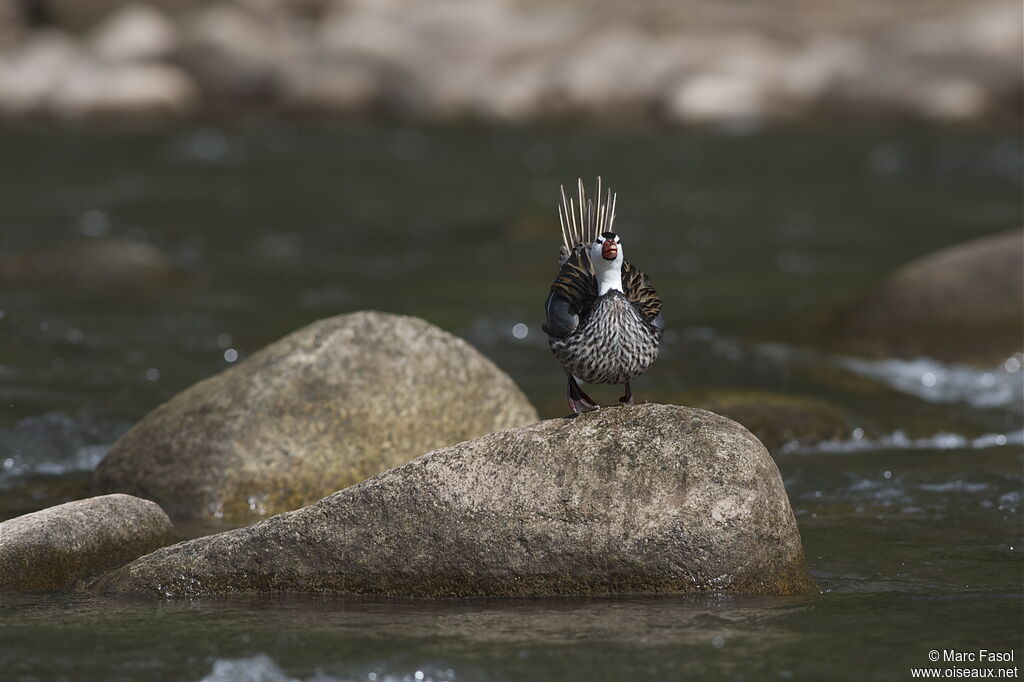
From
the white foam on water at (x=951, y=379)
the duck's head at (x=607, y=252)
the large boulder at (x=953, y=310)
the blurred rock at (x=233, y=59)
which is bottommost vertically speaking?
the duck's head at (x=607, y=252)

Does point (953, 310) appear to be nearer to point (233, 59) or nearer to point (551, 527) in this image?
point (551, 527)

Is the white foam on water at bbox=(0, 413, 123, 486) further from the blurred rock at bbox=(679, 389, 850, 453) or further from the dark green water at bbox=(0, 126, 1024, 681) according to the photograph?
the blurred rock at bbox=(679, 389, 850, 453)

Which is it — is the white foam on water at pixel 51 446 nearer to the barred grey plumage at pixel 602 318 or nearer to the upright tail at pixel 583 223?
the upright tail at pixel 583 223

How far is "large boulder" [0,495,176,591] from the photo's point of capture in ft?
20.2

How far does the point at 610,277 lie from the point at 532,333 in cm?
749

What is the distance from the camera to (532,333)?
1309cm

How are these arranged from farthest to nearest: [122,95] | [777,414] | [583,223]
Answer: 1. [122,95]
2. [777,414]
3. [583,223]

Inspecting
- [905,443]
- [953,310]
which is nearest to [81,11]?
[953,310]

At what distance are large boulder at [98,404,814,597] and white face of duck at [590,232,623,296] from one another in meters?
0.61

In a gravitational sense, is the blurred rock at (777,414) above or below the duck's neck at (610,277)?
above

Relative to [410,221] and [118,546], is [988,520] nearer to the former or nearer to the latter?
[118,546]

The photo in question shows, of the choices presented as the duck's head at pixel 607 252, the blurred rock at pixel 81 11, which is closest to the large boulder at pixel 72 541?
the duck's head at pixel 607 252

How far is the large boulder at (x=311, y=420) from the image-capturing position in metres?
7.71

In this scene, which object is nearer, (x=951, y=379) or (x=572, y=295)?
(x=572, y=295)
